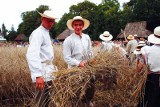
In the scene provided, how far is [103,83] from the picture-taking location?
530 cm

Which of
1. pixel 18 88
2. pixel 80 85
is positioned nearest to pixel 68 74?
pixel 80 85

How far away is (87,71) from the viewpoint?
4.77 metres

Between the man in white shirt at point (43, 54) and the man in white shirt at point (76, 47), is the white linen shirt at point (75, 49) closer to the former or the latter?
the man in white shirt at point (76, 47)

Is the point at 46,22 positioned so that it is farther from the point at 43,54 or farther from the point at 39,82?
the point at 39,82

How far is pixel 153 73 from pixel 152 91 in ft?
0.90

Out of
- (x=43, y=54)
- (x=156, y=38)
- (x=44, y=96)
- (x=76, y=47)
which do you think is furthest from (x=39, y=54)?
(x=156, y=38)

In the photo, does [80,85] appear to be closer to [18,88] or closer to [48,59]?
[48,59]

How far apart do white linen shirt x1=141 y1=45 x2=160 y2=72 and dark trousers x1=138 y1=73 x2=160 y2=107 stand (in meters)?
0.14

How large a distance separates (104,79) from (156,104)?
0.84 metres

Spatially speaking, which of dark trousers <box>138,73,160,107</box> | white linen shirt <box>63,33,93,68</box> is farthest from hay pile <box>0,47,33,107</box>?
dark trousers <box>138,73,160,107</box>

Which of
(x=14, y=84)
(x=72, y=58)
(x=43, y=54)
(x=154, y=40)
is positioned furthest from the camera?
(x=14, y=84)

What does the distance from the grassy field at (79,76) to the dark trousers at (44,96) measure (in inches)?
5.1

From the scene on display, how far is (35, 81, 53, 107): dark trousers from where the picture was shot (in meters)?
4.67

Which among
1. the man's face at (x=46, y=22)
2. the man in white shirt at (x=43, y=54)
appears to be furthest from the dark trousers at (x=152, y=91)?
the man's face at (x=46, y=22)
